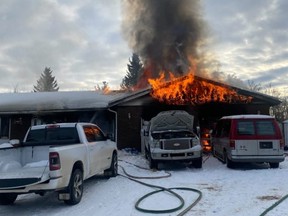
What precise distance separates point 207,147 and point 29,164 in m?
11.7

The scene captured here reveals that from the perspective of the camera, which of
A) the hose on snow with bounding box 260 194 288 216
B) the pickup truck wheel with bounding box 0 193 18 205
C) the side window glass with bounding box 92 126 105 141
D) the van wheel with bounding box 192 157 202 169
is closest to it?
the hose on snow with bounding box 260 194 288 216

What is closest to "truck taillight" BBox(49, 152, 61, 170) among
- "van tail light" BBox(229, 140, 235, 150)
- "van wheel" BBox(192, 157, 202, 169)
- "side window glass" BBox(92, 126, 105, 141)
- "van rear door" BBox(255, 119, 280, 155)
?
"side window glass" BBox(92, 126, 105, 141)

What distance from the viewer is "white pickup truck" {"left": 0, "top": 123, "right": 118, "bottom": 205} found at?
6.74m

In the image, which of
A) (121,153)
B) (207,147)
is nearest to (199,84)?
(207,147)

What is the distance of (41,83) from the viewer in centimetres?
7144

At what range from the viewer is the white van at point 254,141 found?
11789 mm

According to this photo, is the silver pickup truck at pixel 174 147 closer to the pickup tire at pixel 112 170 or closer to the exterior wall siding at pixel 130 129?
the pickup tire at pixel 112 170

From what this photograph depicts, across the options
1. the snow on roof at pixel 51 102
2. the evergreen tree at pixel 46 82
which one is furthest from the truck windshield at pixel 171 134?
the evergreen tree at pixel 46 82

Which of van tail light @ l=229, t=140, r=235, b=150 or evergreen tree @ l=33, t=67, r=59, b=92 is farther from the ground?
evergreen tree @ l=33, t=67, r=59, b=92

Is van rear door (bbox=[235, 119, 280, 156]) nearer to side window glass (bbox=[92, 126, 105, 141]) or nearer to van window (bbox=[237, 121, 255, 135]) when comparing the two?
van window (bbox=[237, 121, 255, 135])

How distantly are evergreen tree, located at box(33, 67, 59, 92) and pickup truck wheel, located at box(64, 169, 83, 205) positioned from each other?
65006 millimetres

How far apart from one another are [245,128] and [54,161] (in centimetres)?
763

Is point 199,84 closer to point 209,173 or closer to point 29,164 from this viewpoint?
point 209,173

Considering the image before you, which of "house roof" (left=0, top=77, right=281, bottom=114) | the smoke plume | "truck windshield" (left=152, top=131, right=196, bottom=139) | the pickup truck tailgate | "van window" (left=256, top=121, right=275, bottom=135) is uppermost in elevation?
the smoke plume
